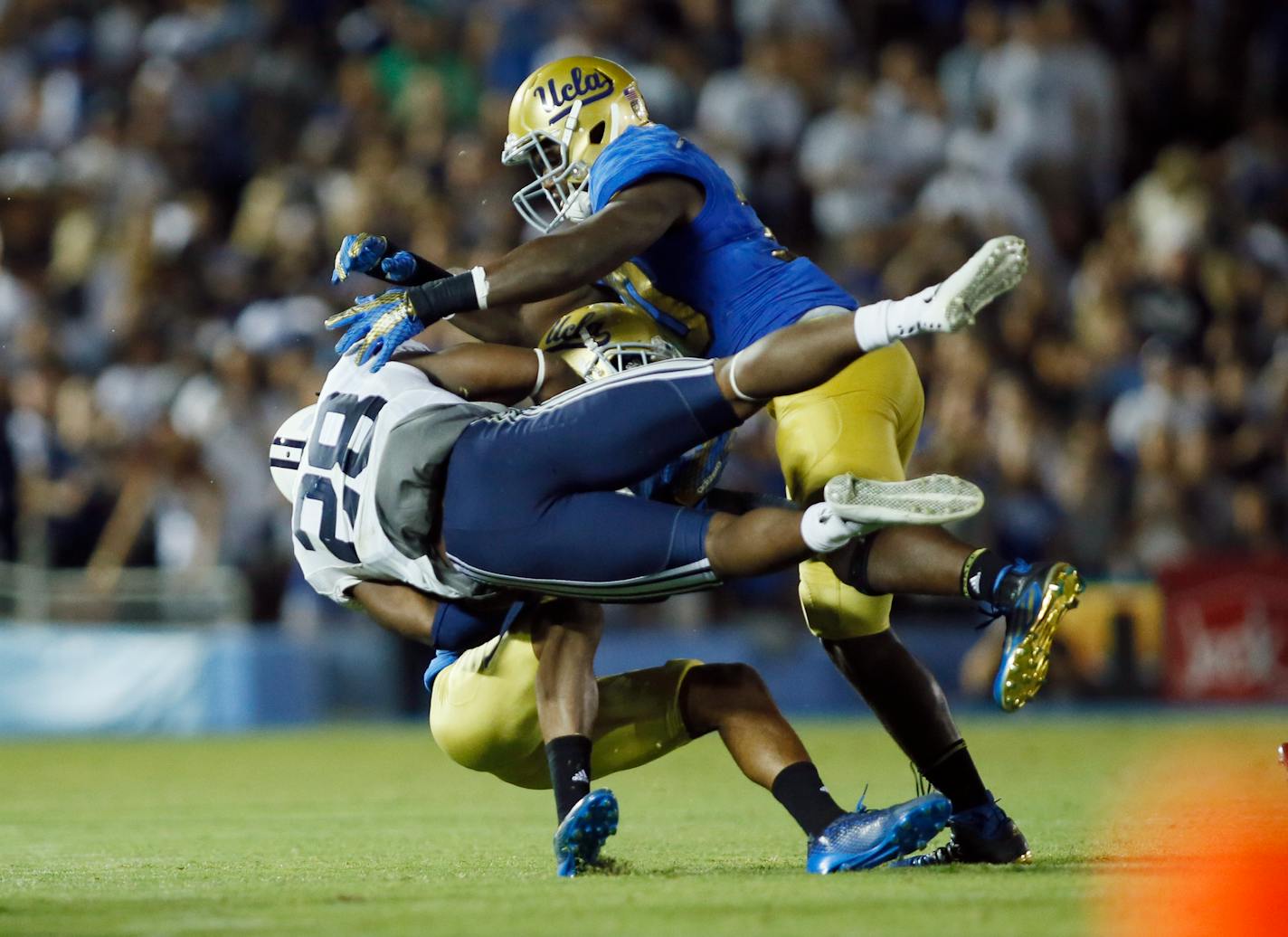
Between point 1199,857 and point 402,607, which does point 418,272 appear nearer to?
point 402,607

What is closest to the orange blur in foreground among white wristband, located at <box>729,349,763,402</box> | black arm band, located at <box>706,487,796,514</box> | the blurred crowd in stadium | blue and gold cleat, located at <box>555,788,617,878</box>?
blue and gold cleat, located at <box>555,788,617,878</box>

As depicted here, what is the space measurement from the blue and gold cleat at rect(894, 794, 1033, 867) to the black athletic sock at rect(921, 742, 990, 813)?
0.12ft

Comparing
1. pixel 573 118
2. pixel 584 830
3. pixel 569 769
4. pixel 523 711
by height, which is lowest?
pixel 584 830

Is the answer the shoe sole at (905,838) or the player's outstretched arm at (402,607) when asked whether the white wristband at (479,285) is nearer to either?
the player's outstretched arm at (402,607)

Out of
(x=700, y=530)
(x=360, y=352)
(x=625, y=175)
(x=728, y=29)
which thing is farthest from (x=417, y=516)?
(x=728, y=29)

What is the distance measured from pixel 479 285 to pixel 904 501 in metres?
1.34

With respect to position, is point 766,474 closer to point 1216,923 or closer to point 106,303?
point 106,303

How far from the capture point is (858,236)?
46.1ft

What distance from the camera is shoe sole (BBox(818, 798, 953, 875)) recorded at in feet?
15.3

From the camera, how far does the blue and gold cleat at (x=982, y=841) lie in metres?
5.30

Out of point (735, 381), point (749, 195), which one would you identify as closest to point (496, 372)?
point (735, 381)

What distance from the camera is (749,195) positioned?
14.2 metres

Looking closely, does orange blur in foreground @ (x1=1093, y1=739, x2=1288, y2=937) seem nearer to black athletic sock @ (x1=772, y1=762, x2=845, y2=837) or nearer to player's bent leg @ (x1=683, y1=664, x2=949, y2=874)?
player's bent leg @ (x1=683, y1=664, x2=949, y2=874)

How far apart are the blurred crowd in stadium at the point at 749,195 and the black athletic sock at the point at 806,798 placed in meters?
7.50
